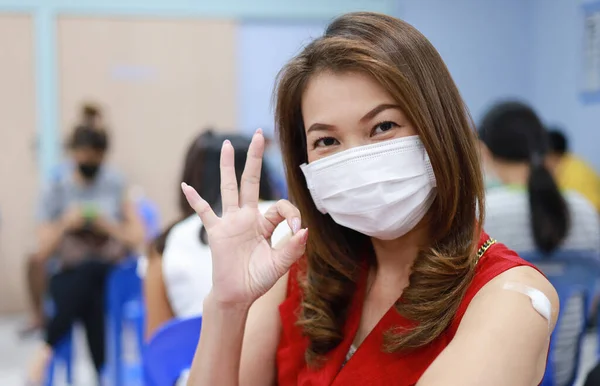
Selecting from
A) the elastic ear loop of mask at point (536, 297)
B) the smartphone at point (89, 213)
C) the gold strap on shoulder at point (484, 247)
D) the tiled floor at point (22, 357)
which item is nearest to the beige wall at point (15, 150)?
the tiled floor at point (22, 357)

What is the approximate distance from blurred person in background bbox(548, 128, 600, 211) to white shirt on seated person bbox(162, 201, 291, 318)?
10.8ft

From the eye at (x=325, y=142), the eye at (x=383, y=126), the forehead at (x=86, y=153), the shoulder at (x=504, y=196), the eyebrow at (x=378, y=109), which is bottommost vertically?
the forehead at (x=86, y=153)

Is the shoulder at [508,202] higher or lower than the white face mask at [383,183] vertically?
lower

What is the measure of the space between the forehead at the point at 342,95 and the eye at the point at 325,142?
4 cm

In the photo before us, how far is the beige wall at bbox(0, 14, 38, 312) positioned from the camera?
5.24 meters

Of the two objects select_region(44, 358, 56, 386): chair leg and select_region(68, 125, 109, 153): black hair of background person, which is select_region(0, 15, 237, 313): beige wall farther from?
select_region(44, 358, 56, 386): chair leg

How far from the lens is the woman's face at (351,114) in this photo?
3.52 feet

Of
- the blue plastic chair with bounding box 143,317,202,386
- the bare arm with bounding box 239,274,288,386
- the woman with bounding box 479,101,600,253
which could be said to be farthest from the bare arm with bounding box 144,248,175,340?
the woman with bounding box 479,101,600,253

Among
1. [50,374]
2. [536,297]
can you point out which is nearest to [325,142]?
[536,297]

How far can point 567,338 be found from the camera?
1950 mm

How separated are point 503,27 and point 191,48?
293 centimetres

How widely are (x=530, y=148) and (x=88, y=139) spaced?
2.58m

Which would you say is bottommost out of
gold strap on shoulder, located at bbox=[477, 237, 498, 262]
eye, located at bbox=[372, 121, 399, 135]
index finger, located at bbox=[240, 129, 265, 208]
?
gold strap on shoulder, located at bbox=[477, 237, 498, 262]

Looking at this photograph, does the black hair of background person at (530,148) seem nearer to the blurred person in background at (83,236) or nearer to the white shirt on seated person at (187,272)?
the white shirt on seated person at (187,272)
